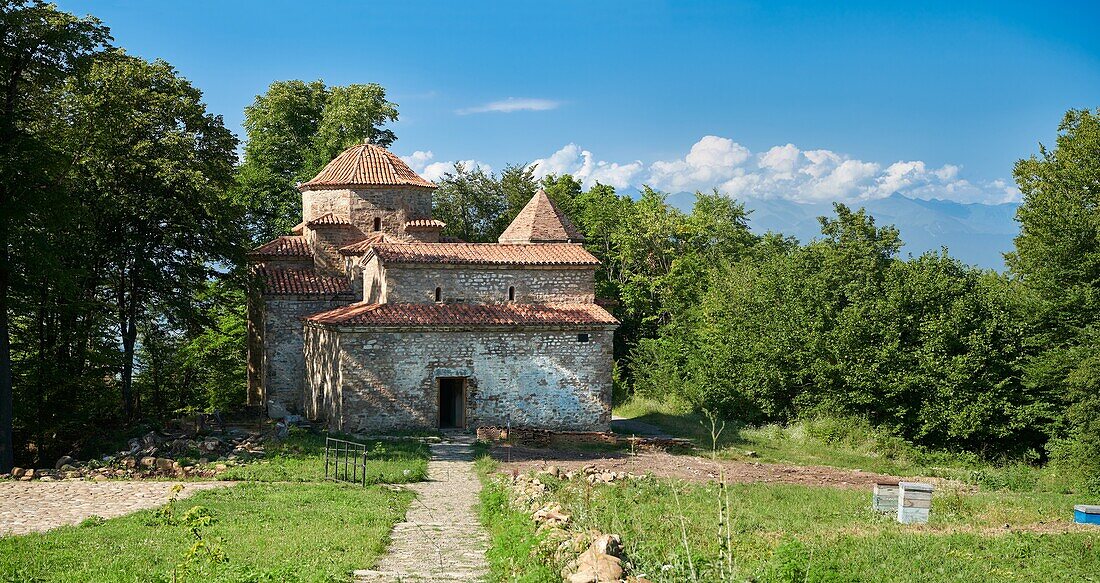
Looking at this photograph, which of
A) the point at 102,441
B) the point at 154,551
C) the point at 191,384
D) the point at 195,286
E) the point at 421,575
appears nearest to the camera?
the point at 421,575

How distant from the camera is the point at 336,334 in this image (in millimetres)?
23375

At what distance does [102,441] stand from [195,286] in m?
5.16

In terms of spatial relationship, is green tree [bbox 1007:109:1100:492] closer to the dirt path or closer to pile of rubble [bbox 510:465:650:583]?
the dirt path

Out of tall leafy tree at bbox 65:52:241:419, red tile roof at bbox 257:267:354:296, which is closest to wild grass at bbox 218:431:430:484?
red tile roof at bbox 257:267:354:296

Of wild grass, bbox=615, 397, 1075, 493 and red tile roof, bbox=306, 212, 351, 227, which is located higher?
red tile roof, bbox=306, 212, 351, 227

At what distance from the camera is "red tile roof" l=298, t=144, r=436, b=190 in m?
28.8

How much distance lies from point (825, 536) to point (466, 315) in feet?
43.3

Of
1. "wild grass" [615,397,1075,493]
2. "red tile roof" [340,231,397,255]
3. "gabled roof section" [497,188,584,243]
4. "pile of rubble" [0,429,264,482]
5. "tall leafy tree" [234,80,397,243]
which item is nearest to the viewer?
"pile of rubble" [0,429,264,482]

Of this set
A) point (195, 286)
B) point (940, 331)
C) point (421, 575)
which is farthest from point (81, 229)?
point (940, 331)

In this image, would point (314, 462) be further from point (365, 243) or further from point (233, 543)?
point (365, 243)

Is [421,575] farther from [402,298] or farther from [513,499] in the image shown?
[402,298]

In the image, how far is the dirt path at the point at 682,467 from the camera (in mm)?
19562

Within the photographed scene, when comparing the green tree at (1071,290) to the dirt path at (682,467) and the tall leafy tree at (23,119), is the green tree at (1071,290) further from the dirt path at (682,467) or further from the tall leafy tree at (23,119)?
the tall leafy tree at (23,119)

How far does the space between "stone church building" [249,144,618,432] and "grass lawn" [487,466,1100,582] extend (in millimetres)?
7583
